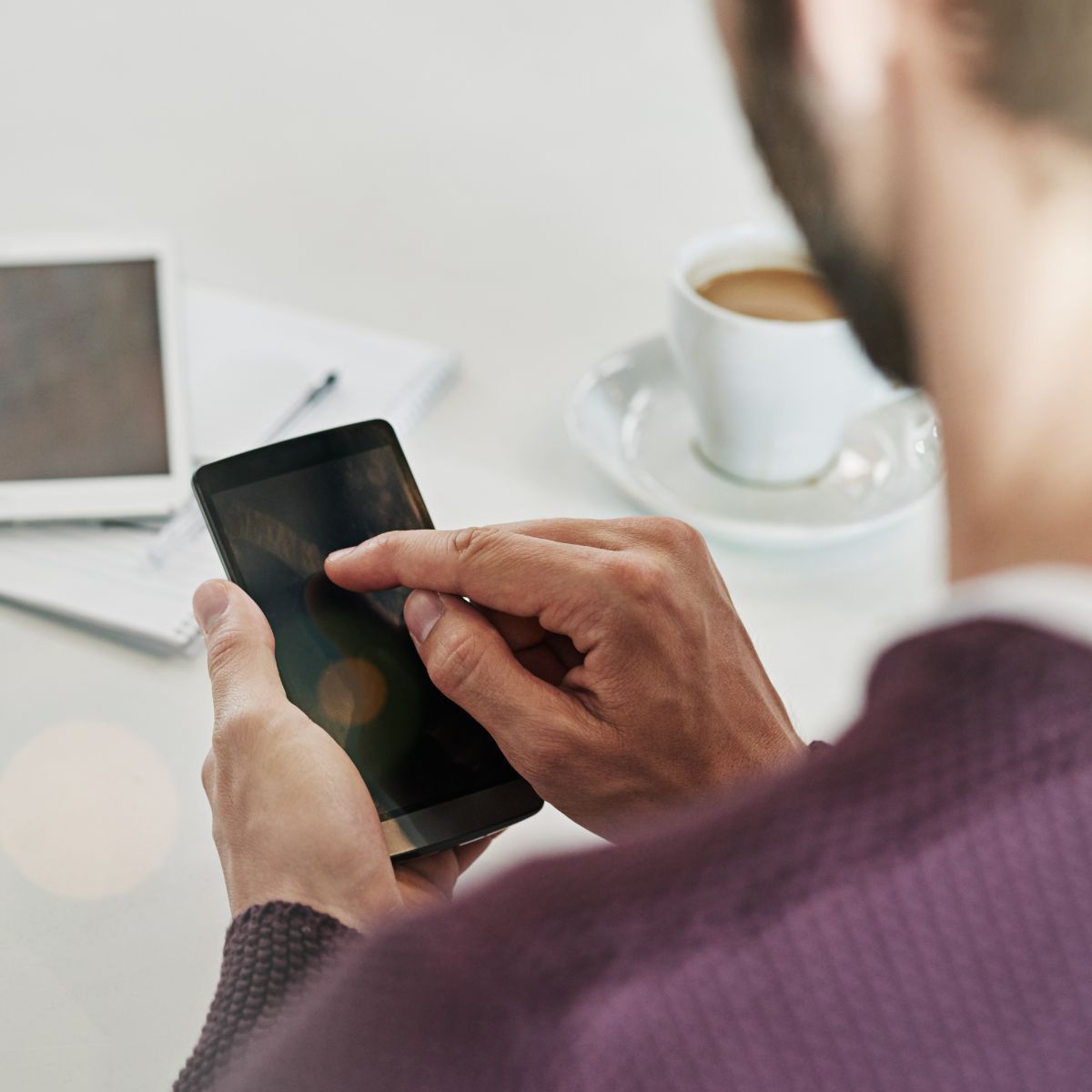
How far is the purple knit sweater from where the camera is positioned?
0.23 meters

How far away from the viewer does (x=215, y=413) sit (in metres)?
0.72

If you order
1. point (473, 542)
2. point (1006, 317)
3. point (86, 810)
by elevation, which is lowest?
point (86, 810)

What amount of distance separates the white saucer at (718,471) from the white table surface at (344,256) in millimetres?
21

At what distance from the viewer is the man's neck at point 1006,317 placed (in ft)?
0.77

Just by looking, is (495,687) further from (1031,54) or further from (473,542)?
(1031,54)

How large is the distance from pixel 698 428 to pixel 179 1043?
1.41 ft

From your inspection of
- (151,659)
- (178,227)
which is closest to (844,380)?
(151,659)

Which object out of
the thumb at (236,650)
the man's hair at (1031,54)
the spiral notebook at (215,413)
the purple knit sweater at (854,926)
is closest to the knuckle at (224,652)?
the thumb at (236,650)

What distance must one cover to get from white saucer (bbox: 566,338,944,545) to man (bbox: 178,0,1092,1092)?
376 millimetres

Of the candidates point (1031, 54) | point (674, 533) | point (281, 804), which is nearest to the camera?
point (1031, 54)

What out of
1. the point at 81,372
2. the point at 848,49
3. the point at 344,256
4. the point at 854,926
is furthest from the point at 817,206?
the point at 344,256

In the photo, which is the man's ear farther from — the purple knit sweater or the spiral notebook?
the spiral notebook

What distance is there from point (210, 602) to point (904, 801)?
344 mm

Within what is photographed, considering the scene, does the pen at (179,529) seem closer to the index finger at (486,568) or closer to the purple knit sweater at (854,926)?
the index finger at (486,568)
